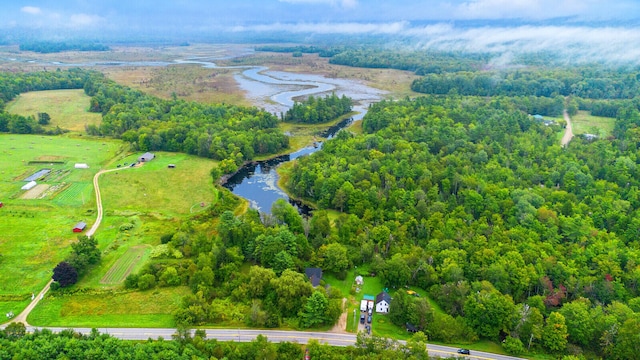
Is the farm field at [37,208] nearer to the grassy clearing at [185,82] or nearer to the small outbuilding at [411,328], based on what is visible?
the small outbuilding at [411,328]

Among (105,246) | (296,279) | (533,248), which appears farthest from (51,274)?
(533,248)

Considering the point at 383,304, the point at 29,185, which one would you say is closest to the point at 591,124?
the point at 383,304

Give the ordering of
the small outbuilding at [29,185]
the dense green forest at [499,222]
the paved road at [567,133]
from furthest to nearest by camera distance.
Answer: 1. the paved road at [567,133]
2. the small outbuilding at [29,185]
3. the dense green forest at [499,222]

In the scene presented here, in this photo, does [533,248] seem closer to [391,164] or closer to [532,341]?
[532,341]

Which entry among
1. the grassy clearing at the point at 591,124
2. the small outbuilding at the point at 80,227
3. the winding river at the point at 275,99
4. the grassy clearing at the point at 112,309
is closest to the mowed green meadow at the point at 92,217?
the grassy clearing at the point at 112,309

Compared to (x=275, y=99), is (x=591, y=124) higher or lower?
higher

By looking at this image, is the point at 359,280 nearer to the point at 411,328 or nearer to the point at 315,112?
the point at 411,328
